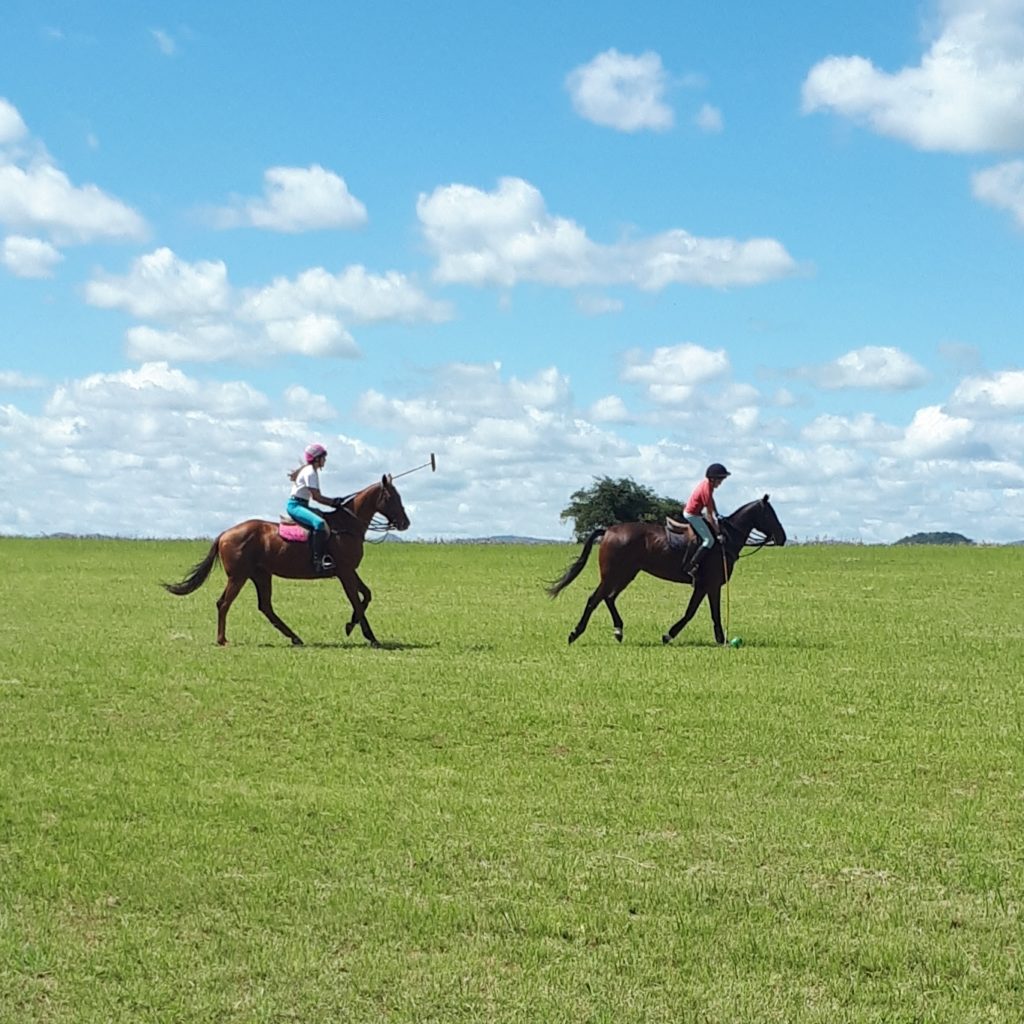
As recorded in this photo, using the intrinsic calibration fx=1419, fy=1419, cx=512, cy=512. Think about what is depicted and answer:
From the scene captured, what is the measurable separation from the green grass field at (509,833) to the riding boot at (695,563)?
117cm

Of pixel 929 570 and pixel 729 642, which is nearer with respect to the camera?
pixel 729 642

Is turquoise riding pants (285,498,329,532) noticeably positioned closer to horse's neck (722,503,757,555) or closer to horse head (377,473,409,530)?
horse head (377,473,409,530)

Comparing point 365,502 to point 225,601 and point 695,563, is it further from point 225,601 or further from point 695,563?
point 695,563

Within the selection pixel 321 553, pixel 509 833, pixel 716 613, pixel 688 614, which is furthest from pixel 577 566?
pixel 509 833

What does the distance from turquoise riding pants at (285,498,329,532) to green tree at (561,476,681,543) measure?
237ft

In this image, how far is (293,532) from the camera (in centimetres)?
2047

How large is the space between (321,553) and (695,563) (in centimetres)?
551

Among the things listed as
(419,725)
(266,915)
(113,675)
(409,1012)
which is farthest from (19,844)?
(113,675)

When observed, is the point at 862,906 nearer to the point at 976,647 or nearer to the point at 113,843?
the point at 113,843

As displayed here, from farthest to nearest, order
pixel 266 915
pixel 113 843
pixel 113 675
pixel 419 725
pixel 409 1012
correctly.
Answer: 1. pixel 113 675
2. pixel 419 725
3. pixel 113 843
4. pixel 266 915
5. pixel 409 1012

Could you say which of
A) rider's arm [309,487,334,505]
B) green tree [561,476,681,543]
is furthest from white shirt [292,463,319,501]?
green tree [561,476,681,543]

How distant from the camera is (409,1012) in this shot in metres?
6.67

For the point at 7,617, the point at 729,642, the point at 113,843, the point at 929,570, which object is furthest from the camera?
the point at 929,570

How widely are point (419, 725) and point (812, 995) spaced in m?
7.32
